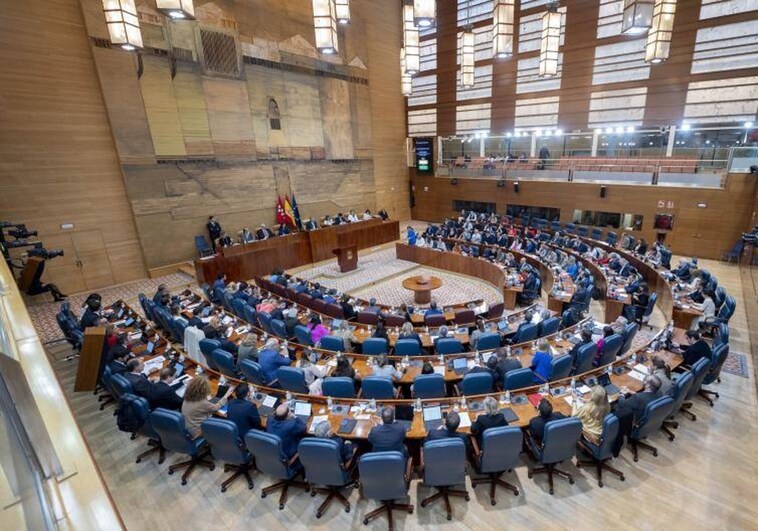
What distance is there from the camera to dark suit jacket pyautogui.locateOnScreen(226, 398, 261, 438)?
4504 mm

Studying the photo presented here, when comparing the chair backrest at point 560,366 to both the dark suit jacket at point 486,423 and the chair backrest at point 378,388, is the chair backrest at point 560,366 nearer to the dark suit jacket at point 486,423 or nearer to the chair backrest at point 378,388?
the dark suit jacket at point 486,423

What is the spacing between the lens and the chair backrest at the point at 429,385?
5.29 meters

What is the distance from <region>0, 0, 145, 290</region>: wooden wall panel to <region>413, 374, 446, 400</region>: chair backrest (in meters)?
12.5

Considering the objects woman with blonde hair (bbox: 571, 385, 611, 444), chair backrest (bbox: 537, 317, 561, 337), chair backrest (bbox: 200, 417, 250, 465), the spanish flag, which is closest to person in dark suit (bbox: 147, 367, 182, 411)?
chair backrest (bbox: 200, 417, 250, 465)

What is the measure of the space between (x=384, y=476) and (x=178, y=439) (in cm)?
272

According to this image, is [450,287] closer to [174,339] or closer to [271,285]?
[271,285]

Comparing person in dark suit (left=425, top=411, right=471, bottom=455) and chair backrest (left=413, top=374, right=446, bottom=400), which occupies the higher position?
person in dark suit (left=425, top=411, right=471, bottom=455)

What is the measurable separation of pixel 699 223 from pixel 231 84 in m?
18.7

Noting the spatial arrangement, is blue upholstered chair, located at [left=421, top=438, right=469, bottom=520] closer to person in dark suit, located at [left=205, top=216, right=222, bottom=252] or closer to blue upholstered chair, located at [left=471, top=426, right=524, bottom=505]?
blue upholstered chair, located at [left=471, top=426, right=524, bottom=505]

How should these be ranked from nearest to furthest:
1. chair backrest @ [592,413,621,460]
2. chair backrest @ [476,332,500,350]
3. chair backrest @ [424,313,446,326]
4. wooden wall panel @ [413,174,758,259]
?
1. chair backrest @ [592,413,621,460]
2. chair backrest @ [476,332,500,350]
3. chair backrest @ [424,313,446,326]
4. wooden wall panel @ [413,174,758,259]

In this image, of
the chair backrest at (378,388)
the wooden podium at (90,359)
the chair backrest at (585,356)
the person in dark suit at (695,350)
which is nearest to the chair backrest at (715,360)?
the person in dark suit at (695,350)

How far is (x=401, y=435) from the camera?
13.4 feet

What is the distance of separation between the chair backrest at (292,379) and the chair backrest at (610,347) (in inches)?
202

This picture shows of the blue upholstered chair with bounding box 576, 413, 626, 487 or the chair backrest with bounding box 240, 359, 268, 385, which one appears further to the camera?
the chair backrest with bounding box 240, 359, 268, 385
